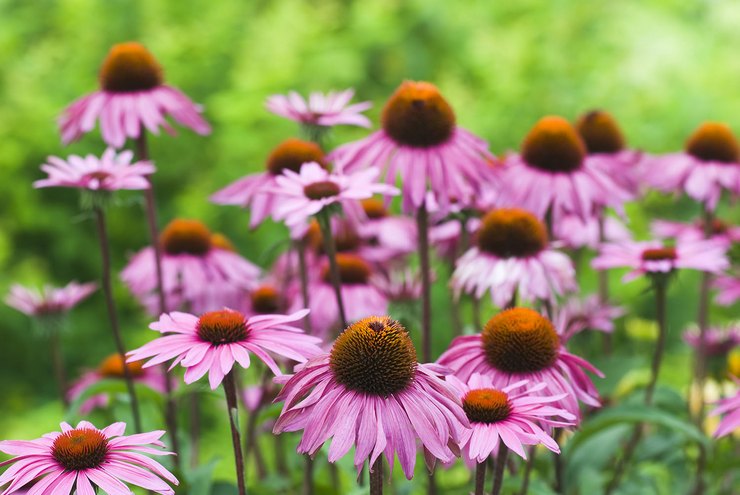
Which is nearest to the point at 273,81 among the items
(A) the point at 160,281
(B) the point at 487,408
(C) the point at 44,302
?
(C) the point at 44,302

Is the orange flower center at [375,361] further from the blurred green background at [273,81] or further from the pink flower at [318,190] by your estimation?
the blurred green background at [273,81]

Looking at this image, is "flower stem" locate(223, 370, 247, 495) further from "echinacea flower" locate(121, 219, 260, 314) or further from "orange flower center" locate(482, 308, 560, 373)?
"echinacea flower" locate(121, 219, 260, 314)

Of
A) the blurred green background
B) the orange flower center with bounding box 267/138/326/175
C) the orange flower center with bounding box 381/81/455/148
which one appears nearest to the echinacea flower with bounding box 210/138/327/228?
the orange flower center with bounding box 267/138/326/175

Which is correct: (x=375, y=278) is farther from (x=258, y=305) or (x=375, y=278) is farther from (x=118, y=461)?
(x=118, y=461)

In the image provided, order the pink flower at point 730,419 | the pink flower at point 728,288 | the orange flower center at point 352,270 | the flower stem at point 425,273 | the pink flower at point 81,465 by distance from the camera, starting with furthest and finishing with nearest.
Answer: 1. the pink flower at point 728,288
2. the orange flower center at point 352,270
3. the flower stem at point 425,273
4. the pink flower at point 730,419
5. the pink flower at point 81,465

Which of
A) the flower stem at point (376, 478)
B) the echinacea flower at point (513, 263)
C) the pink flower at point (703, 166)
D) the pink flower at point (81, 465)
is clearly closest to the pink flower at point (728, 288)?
the pink flower at point (703, 166)

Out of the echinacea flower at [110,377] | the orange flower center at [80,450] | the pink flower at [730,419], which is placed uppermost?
the orange flower center at [80,450]

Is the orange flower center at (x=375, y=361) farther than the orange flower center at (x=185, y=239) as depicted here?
No
